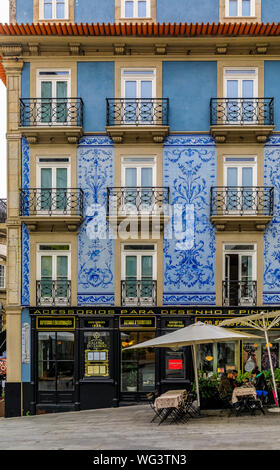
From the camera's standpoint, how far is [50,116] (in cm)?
1758

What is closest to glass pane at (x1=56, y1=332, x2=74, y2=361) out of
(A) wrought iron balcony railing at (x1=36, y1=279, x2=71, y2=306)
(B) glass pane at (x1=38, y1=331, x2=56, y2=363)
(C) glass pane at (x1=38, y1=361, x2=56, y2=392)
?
(B) glass pane at (x1=38, y1=331, x2=56, y2=363)

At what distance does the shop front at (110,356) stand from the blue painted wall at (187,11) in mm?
9499

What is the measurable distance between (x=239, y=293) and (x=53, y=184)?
22.9ft

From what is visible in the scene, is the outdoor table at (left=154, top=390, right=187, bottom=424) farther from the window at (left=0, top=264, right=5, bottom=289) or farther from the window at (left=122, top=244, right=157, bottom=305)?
the window at (left=0, top=264, right=5, bottom=289)

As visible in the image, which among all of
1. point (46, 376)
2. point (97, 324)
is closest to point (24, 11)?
point (97, 324)

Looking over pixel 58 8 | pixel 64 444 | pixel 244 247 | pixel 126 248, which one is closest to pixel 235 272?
pixel 244 247

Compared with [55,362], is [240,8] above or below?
above

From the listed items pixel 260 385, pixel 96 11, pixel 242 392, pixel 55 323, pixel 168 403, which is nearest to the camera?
pixel 168 403

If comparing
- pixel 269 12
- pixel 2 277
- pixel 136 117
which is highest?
pixel 269 12

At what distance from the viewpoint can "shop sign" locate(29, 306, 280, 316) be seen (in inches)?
675

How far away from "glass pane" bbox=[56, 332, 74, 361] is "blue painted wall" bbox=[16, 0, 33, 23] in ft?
34.1

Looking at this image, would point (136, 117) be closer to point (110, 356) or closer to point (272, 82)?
point (272, 82)

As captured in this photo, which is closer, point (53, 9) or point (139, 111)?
point (139, 111)

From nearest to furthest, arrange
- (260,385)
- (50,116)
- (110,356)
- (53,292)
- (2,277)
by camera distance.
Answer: (260,385) → (110,356) → (53,292) → (50,116) → (2,277)
